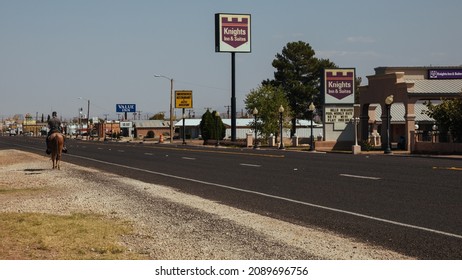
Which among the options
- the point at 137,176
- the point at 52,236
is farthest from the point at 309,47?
the point at 52,236

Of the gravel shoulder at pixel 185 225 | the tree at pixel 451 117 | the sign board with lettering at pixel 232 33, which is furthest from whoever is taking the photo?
the sign board with lettering at pixel 232 33

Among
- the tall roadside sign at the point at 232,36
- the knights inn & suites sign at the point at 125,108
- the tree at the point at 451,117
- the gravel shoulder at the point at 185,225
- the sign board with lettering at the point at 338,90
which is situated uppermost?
the tall roadside sign at the point at 232,36

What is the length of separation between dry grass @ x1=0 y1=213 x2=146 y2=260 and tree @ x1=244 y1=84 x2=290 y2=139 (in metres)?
72.8

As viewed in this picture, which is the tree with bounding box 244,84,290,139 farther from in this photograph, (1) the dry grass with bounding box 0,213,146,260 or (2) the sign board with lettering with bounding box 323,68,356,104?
(1) the dry grass with bounding box 0,213,146,260

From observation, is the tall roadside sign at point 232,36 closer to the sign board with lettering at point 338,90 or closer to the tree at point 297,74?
the tree at point 297,74

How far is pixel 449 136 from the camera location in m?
45.0

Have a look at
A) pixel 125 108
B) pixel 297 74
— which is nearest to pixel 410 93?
pixel 297 74

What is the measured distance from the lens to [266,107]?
87.9 meters

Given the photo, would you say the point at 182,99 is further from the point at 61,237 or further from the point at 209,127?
the point at 61,237

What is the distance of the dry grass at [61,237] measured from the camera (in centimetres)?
859

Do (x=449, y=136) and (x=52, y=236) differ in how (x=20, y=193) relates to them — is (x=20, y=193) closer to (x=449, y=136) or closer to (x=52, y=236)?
(x=52, y=236)

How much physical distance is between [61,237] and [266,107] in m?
78.5

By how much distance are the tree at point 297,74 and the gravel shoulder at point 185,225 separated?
305 feet

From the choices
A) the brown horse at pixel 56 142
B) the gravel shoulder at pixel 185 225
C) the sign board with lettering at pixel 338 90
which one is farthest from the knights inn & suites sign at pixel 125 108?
the gravel shoulder at pixel 185 225
